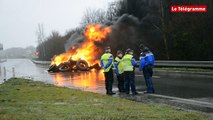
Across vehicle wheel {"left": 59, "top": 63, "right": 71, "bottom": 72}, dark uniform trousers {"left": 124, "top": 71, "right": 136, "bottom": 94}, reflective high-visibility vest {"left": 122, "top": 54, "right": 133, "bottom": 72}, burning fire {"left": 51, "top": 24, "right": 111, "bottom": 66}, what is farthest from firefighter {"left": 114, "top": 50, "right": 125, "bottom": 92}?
burning fire {"left": 51, "top": 24, "right": 111, "bottom": 66}

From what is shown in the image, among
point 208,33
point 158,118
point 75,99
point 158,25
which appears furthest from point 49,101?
point 158,25

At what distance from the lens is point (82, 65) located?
1247 inches

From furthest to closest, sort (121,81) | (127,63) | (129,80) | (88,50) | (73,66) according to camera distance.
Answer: (88,50) → (73,66) → (121,81) → (129,80) → (127,63)

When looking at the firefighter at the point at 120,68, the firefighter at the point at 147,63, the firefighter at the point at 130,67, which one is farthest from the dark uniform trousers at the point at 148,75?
the firefighter at the point at 120,68

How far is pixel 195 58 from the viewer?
Answer: 85.9ft

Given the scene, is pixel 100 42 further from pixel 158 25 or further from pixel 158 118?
pixel 158 118

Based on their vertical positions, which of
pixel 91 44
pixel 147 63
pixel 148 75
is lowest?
pixel 148 75

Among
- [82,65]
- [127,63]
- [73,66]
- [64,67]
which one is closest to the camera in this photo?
[127,63]

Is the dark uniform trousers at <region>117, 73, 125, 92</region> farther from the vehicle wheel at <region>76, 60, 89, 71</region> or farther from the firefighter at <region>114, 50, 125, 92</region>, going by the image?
the vehicle wheel at <region>76, 60, 89, 71</region>

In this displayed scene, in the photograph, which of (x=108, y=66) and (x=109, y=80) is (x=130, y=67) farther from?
(x=109, y=80)

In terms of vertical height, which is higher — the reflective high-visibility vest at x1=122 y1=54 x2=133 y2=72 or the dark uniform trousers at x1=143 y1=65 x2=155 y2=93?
the reflective high-visibility vest at x1=122 y1=54 x2=133 y2=72

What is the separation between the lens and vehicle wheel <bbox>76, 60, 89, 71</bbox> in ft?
103

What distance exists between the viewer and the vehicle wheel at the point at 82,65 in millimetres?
31370

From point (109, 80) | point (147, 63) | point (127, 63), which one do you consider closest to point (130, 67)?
point (127, 63)
